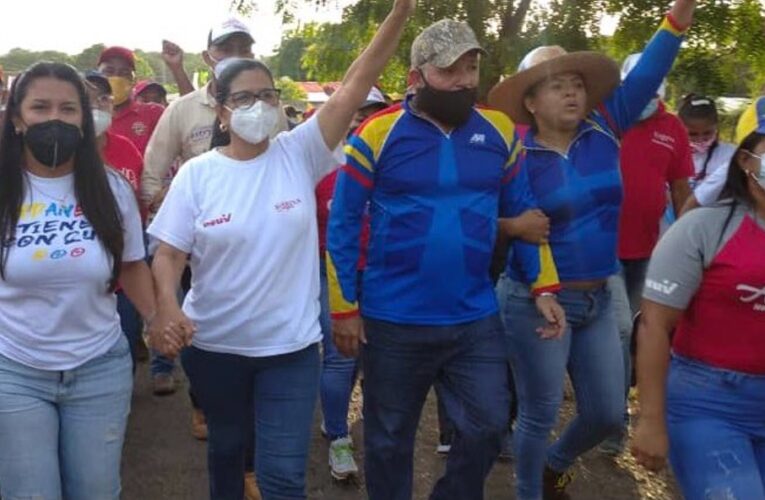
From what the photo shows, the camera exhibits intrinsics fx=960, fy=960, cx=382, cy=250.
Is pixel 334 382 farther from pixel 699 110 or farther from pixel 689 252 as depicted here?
pixel 699 110

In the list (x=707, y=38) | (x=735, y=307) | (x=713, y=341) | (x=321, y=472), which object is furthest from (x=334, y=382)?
(x=707, y=38)

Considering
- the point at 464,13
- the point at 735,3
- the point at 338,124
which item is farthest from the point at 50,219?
the point at 735,3

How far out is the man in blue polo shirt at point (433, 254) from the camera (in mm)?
3664

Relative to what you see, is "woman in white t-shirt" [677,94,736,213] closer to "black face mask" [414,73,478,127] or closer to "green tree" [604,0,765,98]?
"green tree" [604,0,765,98]

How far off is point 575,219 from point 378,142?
3.14 ft

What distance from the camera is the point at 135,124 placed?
6496mm

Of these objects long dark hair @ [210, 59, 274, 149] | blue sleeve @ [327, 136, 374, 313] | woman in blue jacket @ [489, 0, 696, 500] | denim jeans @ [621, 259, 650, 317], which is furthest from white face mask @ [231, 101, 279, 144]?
denim jeans @ [621, 259, 650, 317]

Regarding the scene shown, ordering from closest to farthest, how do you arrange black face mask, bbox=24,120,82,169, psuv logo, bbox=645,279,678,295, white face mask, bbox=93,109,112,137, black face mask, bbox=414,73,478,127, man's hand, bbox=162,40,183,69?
psuv logo, bbox=645,279,678,295 → black face mask, bbox=24,120,82,169 → black face mask, bbox=414,73,478,127 → white face mask, bbox=93,109,112,137 → man's hand, bbox=162,40,183,69

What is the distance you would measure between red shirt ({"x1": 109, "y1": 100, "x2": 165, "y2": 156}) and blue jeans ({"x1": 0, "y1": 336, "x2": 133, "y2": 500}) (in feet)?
10.9

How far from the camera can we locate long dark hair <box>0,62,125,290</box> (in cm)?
325

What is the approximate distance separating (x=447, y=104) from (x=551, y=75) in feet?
2.21

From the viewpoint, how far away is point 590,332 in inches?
165

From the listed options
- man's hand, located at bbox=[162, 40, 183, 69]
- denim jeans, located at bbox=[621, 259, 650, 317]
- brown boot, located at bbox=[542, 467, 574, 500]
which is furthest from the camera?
man's hand, located at bbox=[162, 40, 183, 69]

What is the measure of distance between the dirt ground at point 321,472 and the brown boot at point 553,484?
0.26 meters
